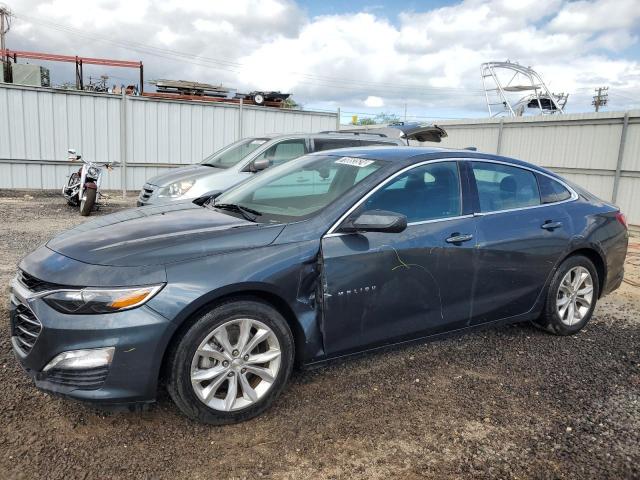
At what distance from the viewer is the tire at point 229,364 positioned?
110 inches

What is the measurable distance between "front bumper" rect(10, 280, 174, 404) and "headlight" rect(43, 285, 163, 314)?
0.03m

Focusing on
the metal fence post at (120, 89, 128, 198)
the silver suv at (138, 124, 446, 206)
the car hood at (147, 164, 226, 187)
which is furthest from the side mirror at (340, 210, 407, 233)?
the metal fence post at (120, 89, 128, 198)

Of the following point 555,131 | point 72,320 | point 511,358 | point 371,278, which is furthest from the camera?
point 555,131

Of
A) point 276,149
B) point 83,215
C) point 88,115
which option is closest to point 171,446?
point 276,149

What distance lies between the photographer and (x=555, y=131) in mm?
13070

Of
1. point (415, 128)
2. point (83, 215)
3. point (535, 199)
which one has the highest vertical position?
point (415, 128)

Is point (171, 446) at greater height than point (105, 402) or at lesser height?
lesser

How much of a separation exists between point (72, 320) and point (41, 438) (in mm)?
719

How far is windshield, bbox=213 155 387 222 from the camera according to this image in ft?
11.5

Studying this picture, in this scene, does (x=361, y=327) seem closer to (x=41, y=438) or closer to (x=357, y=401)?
(x=357, y=401)

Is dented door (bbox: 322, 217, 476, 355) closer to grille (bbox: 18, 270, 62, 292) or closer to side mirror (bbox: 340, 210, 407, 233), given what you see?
side mirror (bbox: 340, 210, 407, 233)

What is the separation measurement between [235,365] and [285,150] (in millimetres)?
5976

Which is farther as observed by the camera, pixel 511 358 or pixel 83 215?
pixel 83 215

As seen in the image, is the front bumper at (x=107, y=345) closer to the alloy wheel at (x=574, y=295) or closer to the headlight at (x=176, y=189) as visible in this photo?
the alloy wheel at (x=574, y=295)
